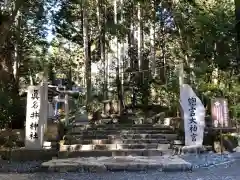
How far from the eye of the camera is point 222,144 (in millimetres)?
10484

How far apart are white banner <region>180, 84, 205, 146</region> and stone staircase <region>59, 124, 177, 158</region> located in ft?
2.48

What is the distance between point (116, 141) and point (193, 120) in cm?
255

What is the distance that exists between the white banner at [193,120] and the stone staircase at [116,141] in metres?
0.76

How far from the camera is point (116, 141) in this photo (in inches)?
438

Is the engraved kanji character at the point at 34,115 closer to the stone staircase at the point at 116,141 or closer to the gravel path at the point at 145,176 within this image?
the stone staircase at the point at 116,141

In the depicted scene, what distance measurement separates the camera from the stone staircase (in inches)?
385

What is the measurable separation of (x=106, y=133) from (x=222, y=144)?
13.0ft

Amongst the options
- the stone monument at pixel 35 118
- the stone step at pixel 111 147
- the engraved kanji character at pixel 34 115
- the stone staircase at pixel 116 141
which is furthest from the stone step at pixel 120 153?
the engraved kanji character at pixel 34 115

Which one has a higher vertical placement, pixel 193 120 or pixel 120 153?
pixel 193 120

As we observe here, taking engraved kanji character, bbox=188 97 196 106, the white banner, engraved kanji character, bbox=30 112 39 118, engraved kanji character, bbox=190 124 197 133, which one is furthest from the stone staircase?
engraved kanji character, bbox=188 97 196 106

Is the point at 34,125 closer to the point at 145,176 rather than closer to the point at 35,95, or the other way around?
the point at 35,95

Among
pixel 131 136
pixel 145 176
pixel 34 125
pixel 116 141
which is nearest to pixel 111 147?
pixel 116 141

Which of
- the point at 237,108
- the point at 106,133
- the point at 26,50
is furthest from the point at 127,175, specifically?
the point at 26,50

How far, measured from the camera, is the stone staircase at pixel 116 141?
32.1ft
